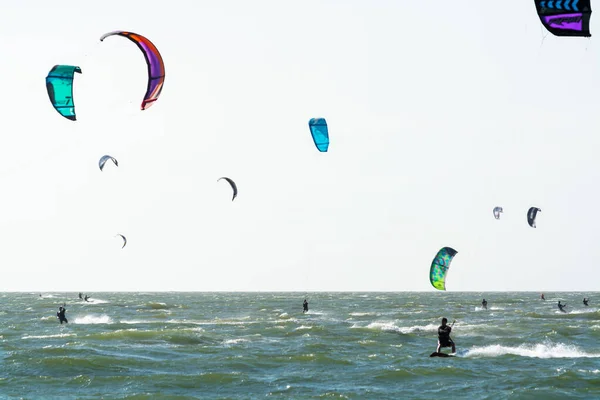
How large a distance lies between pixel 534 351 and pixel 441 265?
157 inches

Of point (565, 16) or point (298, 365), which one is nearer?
point (565, 16)

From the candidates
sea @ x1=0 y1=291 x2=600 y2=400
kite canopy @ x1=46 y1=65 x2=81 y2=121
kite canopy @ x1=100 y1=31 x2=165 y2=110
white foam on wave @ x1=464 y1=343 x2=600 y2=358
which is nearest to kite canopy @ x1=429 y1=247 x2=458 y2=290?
sea @ x1=0 y1=291 x2=600 y2=400

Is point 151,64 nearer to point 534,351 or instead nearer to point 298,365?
point 298,365

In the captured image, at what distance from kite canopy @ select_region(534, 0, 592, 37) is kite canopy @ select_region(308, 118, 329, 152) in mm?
15871

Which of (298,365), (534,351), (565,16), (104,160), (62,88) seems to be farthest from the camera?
(104,160)

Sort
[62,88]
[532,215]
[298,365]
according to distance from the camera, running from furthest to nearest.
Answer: [532,215], [298,365], [62,88]

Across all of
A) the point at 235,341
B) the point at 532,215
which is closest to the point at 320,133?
the point at 235,341

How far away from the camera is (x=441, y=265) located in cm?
2628

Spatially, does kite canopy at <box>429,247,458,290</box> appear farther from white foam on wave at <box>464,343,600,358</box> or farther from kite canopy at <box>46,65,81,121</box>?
kite canopy at <box>46,65,81,121</box>

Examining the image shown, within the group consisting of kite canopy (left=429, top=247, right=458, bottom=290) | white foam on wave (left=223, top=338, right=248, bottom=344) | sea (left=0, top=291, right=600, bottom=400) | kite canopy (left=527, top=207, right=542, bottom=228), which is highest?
kite canopy (left=527, top=207, right=542, bottom=228)

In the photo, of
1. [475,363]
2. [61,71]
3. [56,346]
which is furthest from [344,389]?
[56,346]

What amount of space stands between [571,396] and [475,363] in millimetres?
4741

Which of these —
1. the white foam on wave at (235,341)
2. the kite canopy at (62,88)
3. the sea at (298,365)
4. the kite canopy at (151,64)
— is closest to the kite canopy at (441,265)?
the sea at (298,365)

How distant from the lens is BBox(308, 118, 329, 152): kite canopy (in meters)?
27.7
